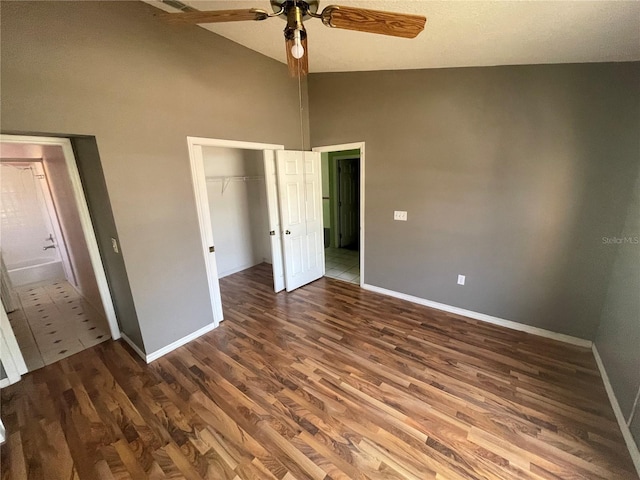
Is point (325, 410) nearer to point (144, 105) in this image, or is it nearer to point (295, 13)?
point (295, 13)

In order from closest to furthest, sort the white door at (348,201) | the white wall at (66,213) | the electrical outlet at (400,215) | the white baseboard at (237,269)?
the white wall at (66,213), the electrical outlet at (400,215), the white baseboard at (237,269), the white door at (348,201)

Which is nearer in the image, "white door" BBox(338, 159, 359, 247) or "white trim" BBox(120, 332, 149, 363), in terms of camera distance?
"white trim" BBox(120, 332, 149, 363)

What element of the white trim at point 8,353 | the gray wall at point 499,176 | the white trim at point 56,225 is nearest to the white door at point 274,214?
Result: the gray wall at point 499,176

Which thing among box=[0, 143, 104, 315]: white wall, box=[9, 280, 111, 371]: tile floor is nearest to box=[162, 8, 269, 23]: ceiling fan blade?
box=[0, 143, 104, 315]: white wall

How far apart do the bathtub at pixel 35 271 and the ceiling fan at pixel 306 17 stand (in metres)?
5.13

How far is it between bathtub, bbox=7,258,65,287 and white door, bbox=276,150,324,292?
Result: 4158mm

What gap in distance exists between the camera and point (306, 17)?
1.34 meters

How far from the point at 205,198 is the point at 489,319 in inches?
133

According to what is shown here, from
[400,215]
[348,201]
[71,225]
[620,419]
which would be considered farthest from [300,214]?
[620,419]

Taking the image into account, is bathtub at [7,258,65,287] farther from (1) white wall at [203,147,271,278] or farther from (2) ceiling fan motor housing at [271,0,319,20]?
(2) ceiling fan motor housing at [271,0,319,20]

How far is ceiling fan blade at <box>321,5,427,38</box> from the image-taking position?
1.16 meters

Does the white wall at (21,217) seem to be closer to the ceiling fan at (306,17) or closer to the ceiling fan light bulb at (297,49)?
the ceiling fan at (306,17)

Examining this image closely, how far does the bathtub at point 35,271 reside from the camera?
13.3 feet

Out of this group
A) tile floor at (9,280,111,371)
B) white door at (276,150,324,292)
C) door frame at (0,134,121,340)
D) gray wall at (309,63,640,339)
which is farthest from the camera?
white door at (276,150,324,292)
